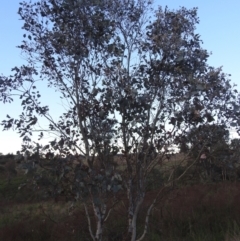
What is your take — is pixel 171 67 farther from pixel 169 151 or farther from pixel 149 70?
pixel 169 151

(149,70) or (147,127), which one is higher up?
(149,70)

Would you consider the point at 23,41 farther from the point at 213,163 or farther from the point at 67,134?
the point at 213,163

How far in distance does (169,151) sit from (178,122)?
557mm

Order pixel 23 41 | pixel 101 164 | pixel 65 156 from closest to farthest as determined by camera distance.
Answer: pixel 65 156 → pixel 101 164 → pixel 23 41

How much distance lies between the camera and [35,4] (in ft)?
28.2

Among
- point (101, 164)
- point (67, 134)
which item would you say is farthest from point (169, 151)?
point (67, 134)

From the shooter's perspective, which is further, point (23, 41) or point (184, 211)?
point (184, 211)

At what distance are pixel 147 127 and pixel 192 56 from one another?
1.47 meters

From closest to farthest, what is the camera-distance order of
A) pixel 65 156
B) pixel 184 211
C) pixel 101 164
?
1. pixel 65 156
2. pixel 101 164
3. pixel 184 211

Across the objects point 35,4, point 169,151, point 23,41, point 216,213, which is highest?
point 35,4

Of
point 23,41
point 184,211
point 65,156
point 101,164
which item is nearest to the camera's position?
point 65,156

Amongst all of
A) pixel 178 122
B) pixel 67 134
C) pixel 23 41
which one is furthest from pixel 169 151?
pixel 23 41

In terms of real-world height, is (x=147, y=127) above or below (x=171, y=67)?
below

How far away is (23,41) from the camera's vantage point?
8820 millimetres
